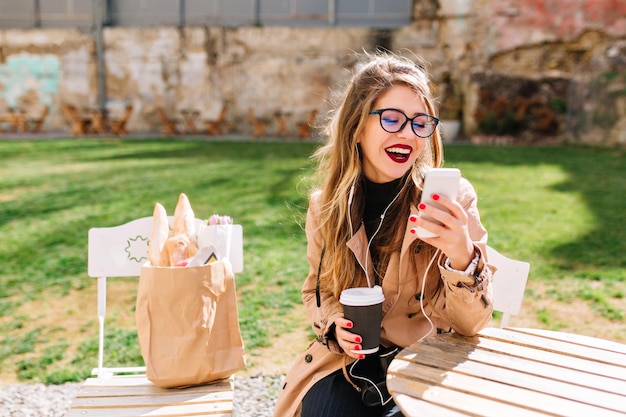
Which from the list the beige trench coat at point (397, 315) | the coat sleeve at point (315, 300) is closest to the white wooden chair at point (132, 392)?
the beige trench coat at point (397, 315)

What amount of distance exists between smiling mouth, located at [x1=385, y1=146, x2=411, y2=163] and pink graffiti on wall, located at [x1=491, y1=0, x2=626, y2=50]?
13542mm

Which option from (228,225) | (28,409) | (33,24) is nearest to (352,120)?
(228,225)

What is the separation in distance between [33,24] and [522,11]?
1456 centimetres

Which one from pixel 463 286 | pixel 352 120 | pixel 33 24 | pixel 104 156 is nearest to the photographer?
pixel 463 286

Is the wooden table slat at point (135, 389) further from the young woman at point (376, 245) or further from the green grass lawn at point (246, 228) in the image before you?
the green grass lawn at point (246, 228)

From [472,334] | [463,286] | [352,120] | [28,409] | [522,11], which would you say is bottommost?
[28,409]

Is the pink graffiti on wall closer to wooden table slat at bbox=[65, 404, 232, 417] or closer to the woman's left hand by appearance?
the woman's left hand

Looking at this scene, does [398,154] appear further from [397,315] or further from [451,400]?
[451,400]

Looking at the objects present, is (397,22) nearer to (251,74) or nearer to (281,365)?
(251,74)

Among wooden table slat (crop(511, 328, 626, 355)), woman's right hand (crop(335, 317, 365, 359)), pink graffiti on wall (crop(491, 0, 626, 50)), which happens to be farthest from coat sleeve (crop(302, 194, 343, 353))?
pink graffiti on wall (crop(491, 0, 626, 50))

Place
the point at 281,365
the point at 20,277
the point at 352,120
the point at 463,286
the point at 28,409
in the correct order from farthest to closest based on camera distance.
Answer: the point at 20,277 < the point at 281,365 < the point at 28,409 < the point at 352,120 < the point at 463,286

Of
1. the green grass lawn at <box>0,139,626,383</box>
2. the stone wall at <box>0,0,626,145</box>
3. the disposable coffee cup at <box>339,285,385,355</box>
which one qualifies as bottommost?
the green grass lawn at <box>0,139,626,383</box>

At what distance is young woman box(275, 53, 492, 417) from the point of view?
6.82ft

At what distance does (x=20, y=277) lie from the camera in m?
5.24
